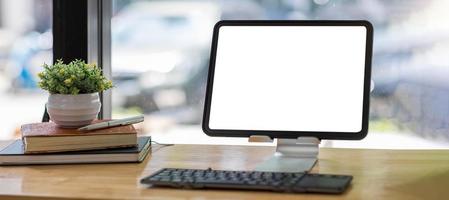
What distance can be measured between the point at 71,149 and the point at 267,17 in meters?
0.96

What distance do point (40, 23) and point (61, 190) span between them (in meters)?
1.19

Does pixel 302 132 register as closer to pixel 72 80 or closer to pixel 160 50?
pixel 72 80

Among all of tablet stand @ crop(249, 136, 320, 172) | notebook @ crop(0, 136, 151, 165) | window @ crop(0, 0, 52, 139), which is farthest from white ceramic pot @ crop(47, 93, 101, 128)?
window @ crop(0, 0, 52, 139)

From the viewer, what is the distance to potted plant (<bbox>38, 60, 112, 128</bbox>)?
64.4 inches

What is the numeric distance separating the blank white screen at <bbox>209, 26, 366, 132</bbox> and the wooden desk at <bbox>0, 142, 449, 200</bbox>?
4.3 inches

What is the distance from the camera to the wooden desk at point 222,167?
49.9 inches

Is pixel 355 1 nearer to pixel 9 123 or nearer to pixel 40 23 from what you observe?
pixel 40 23

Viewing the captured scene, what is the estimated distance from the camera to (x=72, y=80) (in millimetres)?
1642

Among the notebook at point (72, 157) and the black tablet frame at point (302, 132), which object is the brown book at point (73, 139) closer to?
the notebook at point (72, 157)

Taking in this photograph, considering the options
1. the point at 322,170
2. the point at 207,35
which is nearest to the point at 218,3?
the point at 207,35

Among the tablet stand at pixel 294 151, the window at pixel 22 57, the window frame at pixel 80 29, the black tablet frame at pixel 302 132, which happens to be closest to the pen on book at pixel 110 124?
the black tablet frame at pixel 302 132

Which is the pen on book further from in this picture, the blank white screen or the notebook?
the blank white screen

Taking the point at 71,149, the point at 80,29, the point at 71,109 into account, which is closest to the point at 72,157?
the point at 71,149

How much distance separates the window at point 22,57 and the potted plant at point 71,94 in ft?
2.33
